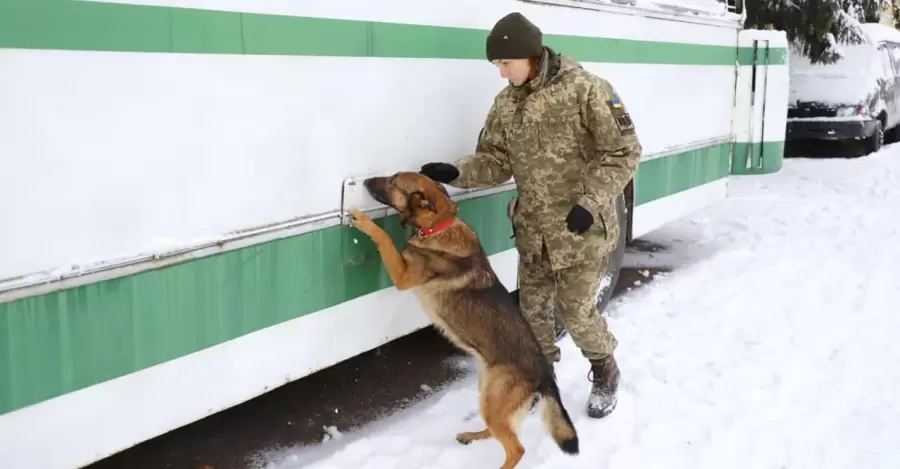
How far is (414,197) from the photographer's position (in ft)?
11.0

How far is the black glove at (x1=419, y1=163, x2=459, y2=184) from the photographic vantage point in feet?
11.3

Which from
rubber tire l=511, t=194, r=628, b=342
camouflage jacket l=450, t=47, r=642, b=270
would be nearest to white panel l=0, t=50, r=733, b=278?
camouflage jacket l=450, t=47, r=642, b=270

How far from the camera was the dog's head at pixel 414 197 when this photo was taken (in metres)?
3.30

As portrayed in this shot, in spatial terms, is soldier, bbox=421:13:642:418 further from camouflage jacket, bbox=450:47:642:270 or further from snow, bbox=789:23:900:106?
snow, bbox=789:23:900:106

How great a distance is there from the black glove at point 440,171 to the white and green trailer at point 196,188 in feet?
0.30

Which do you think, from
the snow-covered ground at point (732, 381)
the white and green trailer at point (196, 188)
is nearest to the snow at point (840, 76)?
the snow-covered ground at point (732, 381)

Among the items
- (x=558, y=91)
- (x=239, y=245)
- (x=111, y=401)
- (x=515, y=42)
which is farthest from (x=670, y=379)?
(x=111, y=401)

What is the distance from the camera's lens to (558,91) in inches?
136

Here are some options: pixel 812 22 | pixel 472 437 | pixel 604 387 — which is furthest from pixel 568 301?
pixel 812 22

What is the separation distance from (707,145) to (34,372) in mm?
5096

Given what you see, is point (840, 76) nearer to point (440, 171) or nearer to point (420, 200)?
point (440, 171)

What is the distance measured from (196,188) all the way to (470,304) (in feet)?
4.23

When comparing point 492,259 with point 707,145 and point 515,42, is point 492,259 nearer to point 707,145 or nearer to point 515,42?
point 515,42

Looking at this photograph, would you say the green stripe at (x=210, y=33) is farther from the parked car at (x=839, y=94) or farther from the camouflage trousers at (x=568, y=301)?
the parked car at (x=839, y=94)
